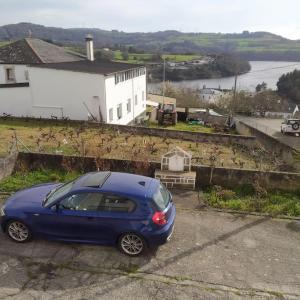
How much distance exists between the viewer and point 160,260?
→ 7.48m

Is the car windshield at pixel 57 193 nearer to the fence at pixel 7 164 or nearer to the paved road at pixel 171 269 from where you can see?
the paved road at pixel 171 269

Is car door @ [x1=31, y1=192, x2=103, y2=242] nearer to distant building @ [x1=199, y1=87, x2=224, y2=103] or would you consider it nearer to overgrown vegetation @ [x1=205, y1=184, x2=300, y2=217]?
overgrown vegetation @ [x1=205, y1=184, x2=300, y2=217]

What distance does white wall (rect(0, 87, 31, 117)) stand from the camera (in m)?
26.3

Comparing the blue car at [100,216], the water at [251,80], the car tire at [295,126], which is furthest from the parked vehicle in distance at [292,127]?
the water at [251,80]

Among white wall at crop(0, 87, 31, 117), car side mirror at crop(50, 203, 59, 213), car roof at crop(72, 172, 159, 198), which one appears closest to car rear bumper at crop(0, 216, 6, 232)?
car side mirror at crop(50, 203, 59, 213)

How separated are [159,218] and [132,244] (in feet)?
2.72

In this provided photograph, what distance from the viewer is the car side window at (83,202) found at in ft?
24.4

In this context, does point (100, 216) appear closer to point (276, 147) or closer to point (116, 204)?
point (116, 204)

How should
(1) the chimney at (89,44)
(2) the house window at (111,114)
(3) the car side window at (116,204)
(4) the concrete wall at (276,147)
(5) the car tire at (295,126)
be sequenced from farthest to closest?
(1) the chimney at (89,44), (5) the car tire at (295,126), (2) the house window at (111,114), (4) the concrete wall at (276,147), (3) the car side window at (116,204)

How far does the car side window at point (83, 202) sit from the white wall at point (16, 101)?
2061 centimetres

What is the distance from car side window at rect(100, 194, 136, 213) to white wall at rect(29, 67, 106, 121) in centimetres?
1843

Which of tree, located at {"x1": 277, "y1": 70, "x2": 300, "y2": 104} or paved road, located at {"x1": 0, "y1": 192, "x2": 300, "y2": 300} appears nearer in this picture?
paved road, located at {"x1": 0, "y1": 192, "x2": 300, "y2": 300}

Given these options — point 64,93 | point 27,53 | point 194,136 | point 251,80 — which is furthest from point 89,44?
point 251,80

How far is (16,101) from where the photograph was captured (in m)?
26.5
